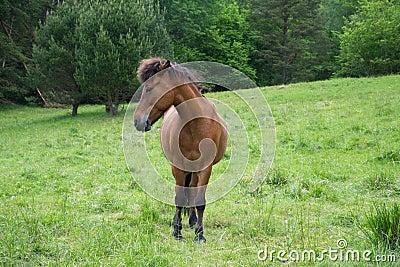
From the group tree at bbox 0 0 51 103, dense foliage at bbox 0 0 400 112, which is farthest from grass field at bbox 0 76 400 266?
tree at bbox 0 0 51 103

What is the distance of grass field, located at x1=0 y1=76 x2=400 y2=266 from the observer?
397 centimetres

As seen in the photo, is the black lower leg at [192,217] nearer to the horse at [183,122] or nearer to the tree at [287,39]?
the horse at [183,122]

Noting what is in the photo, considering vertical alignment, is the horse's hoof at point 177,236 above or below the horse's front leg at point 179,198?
below

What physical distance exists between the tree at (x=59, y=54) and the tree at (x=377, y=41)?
93.3 ft

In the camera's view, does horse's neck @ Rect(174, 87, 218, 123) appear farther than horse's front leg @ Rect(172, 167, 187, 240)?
No

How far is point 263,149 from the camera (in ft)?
34.9

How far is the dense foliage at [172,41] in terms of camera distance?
69.8 feet

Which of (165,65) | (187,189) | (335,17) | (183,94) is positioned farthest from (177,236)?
(335,17)

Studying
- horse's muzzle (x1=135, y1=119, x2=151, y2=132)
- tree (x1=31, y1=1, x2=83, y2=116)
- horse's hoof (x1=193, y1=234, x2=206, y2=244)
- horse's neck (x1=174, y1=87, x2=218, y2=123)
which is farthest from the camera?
tree (x1=31, y1=1, x2=83, y2=116)

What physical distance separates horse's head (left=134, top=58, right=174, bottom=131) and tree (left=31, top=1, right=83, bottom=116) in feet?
62.4

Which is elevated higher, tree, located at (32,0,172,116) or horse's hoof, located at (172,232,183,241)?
tree, located at (32,0,172,116)

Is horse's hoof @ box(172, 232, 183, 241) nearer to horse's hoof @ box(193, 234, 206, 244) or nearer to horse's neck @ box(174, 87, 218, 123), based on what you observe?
horse's hoof @ box(193, 234, 206, 244)

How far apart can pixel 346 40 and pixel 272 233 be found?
137 feet

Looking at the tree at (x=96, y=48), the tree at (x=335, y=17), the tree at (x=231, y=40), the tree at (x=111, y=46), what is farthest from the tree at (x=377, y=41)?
the tree at (x=111, y=46)
